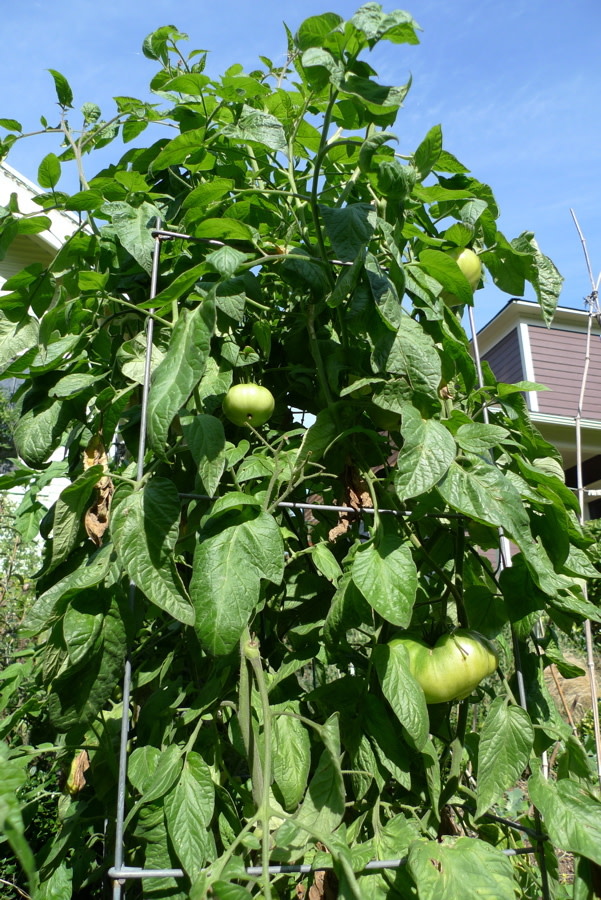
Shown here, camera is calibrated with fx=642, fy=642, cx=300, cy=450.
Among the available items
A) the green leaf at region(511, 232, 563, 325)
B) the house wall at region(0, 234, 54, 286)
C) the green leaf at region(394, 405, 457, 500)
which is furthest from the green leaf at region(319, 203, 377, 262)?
the house wall at region(0, 234, 54, 286)

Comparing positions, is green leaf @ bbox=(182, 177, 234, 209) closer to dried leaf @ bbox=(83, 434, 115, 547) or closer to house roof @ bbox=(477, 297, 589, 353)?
dried leaf @ bbox=(83, 434, 115, 547)

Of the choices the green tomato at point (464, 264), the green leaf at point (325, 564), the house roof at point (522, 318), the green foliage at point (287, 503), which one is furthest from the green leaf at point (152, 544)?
the house roof at point (522, 318)

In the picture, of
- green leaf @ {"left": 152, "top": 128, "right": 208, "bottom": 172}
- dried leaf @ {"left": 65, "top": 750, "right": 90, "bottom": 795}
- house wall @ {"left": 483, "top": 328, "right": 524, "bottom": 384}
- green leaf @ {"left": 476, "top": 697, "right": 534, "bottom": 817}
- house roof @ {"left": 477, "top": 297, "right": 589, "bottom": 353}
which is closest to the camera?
green leaf @ {"left": 476, "top": 697, "right": 534, "bottom": 817}

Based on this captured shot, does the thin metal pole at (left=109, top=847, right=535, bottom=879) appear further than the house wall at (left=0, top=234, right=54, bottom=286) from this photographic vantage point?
No

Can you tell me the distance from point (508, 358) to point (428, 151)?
1160cm

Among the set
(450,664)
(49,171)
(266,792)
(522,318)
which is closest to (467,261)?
(450,664)

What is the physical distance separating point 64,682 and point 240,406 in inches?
19.0

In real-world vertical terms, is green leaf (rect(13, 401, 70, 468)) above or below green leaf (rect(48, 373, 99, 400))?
below

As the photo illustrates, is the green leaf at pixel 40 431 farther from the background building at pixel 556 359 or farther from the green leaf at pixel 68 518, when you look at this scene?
the background building at pixel 556 359

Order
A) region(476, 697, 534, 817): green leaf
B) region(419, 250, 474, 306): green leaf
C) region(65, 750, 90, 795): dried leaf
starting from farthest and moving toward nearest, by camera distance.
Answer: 1. region(65, 750, 90, 795): dried leaf
2. region(419, 250, 474, 306): green leaf
3. region(476, 697, 534, 817): green leaf

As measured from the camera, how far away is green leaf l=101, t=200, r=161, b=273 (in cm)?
107

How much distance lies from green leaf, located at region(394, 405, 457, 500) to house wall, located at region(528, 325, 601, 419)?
11.0m

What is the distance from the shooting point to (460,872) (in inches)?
30.6

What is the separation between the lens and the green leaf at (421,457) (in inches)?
33.2
